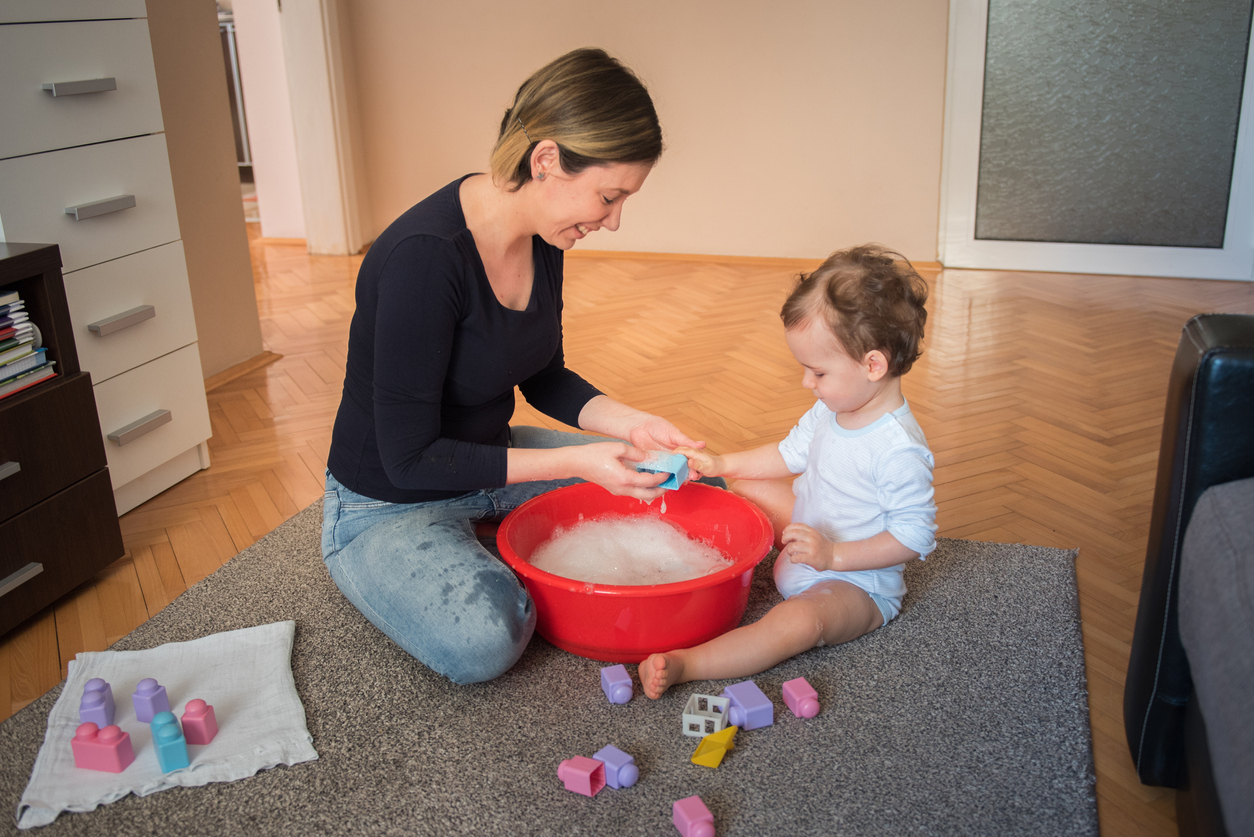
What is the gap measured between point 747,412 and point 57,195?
5.20 ft

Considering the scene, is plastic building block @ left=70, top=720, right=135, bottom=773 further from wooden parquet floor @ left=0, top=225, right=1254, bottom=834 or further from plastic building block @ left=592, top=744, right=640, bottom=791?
plastic building block @ left=592, top=744, right=640, bottom=791

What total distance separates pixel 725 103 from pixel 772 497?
8.49 feet

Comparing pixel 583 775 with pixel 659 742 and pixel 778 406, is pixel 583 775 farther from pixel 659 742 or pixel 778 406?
pixel 778 406

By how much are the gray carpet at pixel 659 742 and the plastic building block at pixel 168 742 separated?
0.04 metres

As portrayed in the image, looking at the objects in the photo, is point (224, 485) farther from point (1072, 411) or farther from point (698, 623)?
point (1072, 411)

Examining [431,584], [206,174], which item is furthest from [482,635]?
[206,174]

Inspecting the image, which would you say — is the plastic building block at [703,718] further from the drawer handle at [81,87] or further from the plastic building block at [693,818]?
the drawer handle at [81,87]

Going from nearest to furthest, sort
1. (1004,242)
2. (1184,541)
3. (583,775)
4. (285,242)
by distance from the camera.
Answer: (1184,541) < (583,775) < (1004,242) < (285,242)

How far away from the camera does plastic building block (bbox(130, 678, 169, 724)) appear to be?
4.27 feet

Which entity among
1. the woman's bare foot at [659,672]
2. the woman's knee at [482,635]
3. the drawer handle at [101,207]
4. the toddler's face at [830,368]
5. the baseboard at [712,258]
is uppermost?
the drawer handle at [101,207]

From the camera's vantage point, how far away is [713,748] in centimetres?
127

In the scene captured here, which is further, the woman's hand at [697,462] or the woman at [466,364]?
the woman's hand at [697,462]

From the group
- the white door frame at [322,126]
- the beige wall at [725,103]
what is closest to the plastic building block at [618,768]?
the beige wall at [725,103]

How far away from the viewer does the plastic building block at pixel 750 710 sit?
1322 mm
